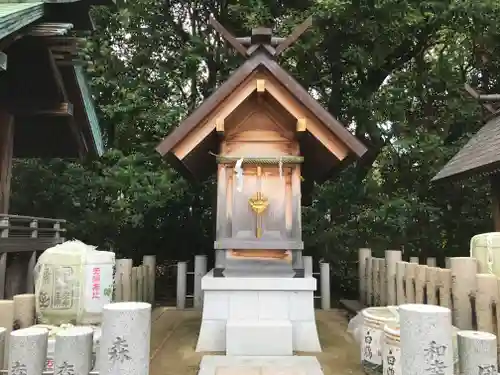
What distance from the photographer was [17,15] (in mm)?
6246

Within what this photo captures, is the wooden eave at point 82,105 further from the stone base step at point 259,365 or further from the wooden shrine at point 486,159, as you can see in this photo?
the wooden shrine at point 486,159

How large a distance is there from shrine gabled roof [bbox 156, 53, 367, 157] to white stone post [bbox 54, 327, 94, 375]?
3.58 metres

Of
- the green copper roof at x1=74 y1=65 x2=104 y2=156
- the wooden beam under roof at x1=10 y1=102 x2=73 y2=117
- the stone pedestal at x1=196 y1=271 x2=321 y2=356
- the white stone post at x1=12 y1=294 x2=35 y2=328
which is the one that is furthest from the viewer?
the green copper roof at x1=74 y1=65 x2=104 y2=156

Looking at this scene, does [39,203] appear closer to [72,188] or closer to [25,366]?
[72,188]

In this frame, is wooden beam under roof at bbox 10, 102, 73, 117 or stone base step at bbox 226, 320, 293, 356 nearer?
stone base step at bbox 226, 320, 293, 356

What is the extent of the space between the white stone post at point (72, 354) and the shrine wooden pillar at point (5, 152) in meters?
7.32

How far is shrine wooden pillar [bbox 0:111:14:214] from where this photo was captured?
9250 mm

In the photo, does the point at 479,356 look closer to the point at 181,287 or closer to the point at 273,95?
the point at 273,95

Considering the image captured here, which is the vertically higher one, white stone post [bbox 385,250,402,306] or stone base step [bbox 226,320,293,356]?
white stone post [bbox 385,250,402,306]

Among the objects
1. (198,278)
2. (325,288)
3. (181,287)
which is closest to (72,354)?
(181,287)

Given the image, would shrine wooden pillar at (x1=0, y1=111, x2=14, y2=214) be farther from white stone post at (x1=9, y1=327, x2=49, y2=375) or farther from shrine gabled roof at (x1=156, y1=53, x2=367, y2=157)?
white stone post at (x1=9, y1=327, x2=49, y2=375)

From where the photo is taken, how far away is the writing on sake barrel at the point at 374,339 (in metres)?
5.03

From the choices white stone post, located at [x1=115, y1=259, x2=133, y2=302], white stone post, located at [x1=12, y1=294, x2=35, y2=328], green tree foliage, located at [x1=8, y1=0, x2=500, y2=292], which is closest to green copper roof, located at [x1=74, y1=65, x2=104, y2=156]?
green tree foliage, located at [x1=8, y1=0, x2=500, y2=292]

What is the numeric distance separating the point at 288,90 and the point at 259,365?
158 inches
